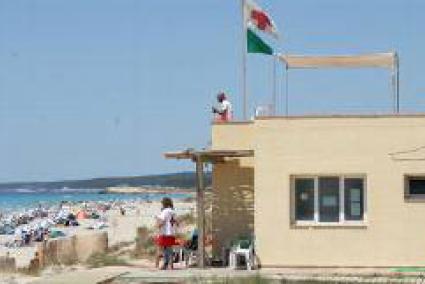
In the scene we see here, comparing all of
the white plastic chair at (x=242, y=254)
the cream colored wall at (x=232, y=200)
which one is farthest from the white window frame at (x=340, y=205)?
the cream colored wall at (x=232, y=200)

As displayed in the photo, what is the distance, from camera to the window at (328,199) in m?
24.8

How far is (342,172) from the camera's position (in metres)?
24.7

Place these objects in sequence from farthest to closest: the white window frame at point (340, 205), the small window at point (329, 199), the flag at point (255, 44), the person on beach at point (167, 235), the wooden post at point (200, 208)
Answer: the flag at point (255, 44)
the wooden post at point (200, 208)
the person on beach at point (167, 235)
the small window at point (329, 199)
the white window frame at point (340, 205)

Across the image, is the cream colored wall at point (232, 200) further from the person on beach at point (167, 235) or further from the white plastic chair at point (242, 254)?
the person on beach at point (167, 235)

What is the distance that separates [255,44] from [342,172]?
476 centimetres

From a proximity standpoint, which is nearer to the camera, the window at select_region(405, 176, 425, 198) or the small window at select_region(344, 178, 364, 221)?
the window at select_region(405, 176, 425, 198)

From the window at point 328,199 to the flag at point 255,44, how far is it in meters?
4.17

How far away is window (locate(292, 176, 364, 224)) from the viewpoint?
2480 cm

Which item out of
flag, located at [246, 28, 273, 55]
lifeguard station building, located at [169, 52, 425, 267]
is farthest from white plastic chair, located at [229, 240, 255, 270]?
flag, located at [246, 28, 273, 55]

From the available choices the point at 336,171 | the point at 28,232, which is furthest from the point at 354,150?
the point at 28,232

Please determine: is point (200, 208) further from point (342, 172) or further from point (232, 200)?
point (342, 172)

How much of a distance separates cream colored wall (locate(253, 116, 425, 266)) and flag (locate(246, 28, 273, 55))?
11.0ft

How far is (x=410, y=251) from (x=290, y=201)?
2762mm

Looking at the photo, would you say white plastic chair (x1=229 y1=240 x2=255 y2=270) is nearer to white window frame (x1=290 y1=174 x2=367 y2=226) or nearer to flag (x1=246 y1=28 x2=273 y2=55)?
white window frame (x1=290 y1=174 x2=367 y2=226)
